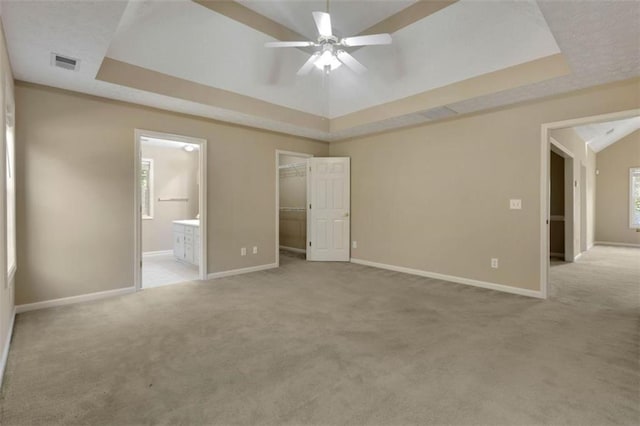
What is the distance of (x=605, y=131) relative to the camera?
22.7ft

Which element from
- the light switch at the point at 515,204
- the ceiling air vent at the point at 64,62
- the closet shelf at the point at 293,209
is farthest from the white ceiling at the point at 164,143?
the light switch at the point at 515,204

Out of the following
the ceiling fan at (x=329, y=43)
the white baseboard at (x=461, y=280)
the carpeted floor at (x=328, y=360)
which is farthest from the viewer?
the white baseboard at (x=461, y=280)

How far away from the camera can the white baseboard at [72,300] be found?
328 centimetres

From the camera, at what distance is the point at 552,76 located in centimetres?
320

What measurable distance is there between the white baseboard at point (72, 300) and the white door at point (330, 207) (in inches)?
129

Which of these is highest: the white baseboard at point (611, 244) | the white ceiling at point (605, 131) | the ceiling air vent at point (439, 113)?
the white ceiling at point (605, 131)

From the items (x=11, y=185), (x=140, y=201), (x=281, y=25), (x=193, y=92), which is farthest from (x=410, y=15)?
(x=11, y=185)

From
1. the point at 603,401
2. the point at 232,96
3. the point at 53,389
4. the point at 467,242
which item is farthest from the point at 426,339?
the point at 232,96

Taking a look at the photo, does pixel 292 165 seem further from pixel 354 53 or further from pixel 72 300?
pixel 72 300

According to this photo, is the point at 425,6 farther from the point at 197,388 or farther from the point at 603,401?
the point at 197,388

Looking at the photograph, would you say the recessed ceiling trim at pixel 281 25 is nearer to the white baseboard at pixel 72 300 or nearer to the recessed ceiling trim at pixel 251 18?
the recessed ceiling trim at pixel 251 18

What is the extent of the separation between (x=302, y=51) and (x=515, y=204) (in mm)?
3529

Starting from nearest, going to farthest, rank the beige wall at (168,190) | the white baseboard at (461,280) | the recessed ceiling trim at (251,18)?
the recessed ceiling trim at (251,18) < the white baseboard at (461,280) < the beige wall at (168,190)

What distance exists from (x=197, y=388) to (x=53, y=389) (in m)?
0.89
